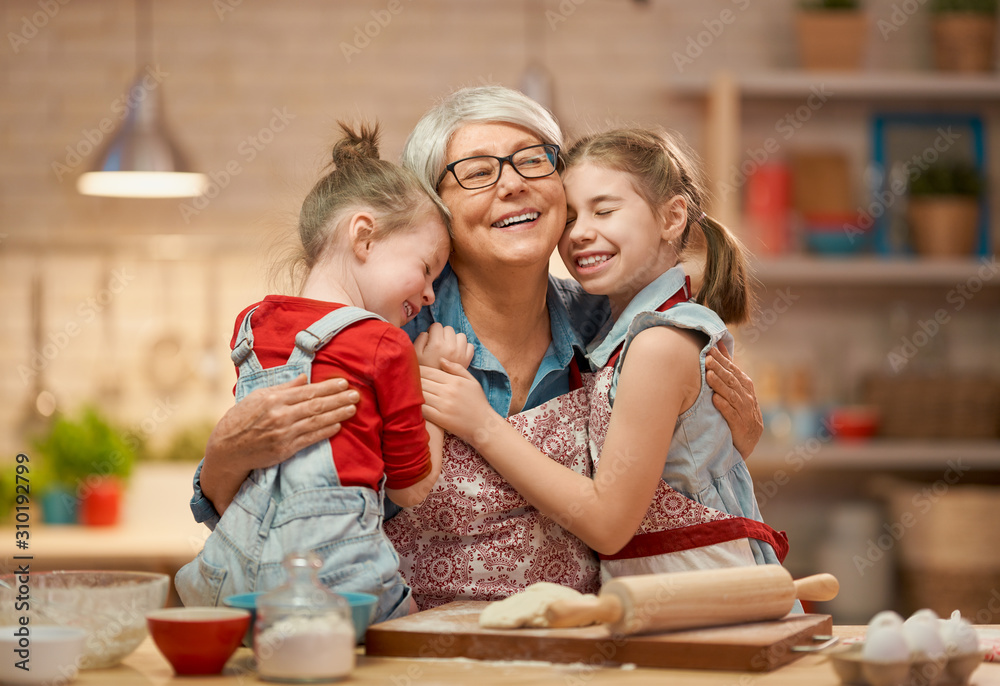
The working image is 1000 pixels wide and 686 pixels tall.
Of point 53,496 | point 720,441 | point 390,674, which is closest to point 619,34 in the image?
point 53,496

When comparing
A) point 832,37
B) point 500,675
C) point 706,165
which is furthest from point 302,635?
point 832,37

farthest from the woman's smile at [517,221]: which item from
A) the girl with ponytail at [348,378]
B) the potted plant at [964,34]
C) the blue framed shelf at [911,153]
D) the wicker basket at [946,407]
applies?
the potted plant at [964,34]

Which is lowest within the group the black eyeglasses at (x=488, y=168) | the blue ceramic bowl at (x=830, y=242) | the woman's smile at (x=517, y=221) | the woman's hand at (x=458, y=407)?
the woman's hand at (x=458, y=407)

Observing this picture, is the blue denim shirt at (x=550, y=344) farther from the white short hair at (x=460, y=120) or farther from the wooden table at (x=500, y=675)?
the wooden table at (x=500, y=675)

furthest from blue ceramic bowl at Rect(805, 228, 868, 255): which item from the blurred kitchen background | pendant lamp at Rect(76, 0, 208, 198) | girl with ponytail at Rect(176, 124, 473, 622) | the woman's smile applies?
girl with ponytail at Rect(176, 124, 473, 622)

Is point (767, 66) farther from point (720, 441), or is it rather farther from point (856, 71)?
point (720, 441)

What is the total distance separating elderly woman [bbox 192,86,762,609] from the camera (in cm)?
163

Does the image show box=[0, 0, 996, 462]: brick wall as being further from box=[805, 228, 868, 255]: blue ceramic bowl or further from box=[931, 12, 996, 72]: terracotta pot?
box=[805, 228, 868, 255]: blue ceramic bowl

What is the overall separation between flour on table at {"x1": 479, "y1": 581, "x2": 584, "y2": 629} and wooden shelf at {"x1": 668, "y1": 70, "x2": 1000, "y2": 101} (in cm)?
325

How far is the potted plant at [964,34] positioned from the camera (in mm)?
4160

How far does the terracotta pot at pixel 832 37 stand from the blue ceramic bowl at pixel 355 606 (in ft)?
11.6

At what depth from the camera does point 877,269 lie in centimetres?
411

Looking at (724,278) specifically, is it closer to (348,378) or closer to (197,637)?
(348,378)

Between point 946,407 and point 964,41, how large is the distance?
4.76 feet
